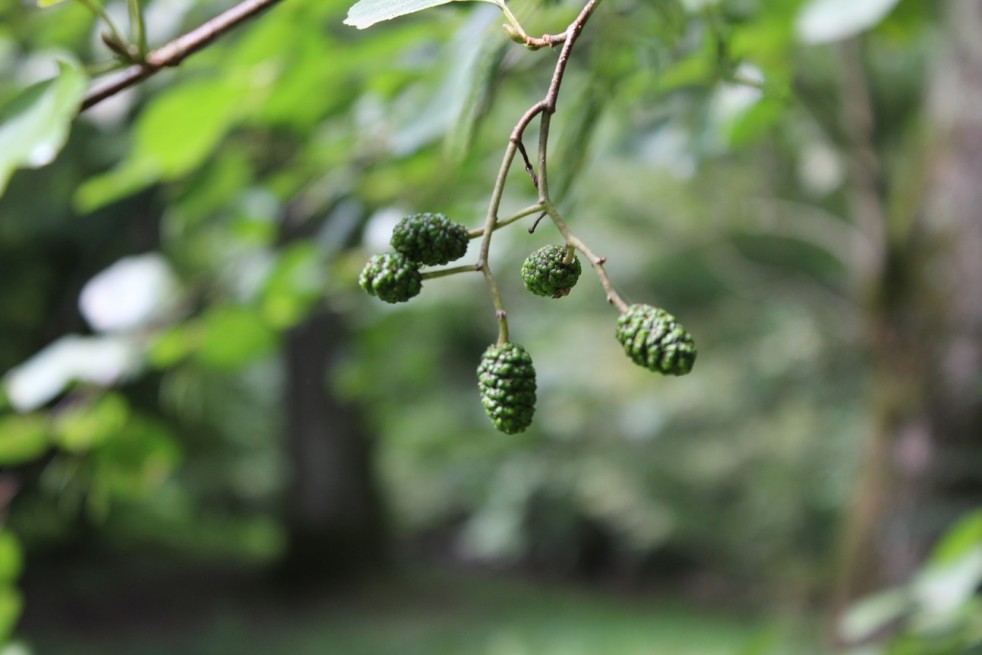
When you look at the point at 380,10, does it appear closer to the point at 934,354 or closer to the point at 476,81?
the point at 476,81

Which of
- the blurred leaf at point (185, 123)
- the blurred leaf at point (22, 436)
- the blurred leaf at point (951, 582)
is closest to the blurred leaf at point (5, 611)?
the blurred leaf at point (22, 436)

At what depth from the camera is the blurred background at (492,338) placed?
112cm

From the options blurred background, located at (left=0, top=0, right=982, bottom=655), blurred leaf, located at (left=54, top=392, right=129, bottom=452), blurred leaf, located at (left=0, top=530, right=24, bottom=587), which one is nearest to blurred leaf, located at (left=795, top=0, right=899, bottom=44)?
blurred background, located at (left=0, top=0, right=982, bottom=655)

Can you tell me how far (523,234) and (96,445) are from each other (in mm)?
766

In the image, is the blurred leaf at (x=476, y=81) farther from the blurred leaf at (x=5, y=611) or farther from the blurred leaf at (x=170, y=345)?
the blurred leaf at (x=5, y=611)

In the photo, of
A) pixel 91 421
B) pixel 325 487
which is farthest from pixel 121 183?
pixel 325 487

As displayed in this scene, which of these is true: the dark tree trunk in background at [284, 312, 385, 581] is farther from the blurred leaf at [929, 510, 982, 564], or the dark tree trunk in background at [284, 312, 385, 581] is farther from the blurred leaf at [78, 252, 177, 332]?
the blurred leaf at [929, 510, 982, 564]

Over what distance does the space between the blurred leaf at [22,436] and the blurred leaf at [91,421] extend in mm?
22

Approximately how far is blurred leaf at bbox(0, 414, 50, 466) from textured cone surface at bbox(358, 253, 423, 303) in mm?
1012

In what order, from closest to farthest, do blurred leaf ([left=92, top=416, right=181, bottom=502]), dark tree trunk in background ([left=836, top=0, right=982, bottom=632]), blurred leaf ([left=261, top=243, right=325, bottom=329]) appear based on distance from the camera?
blurred leaf ([left=261, top=243, right=325, bottom=329]) < blurred leaf ([left=92, top=416, right=181, bottom=502]) < dark tree trunk in background ([left=836, top=0, right=982, bottom=632])

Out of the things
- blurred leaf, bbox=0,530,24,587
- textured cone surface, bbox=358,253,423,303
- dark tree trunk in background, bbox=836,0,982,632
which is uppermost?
textured cone surface, bbox=358,253,423,303

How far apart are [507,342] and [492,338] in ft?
27.2

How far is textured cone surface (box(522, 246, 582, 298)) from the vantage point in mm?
489

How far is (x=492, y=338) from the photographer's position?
880cm
